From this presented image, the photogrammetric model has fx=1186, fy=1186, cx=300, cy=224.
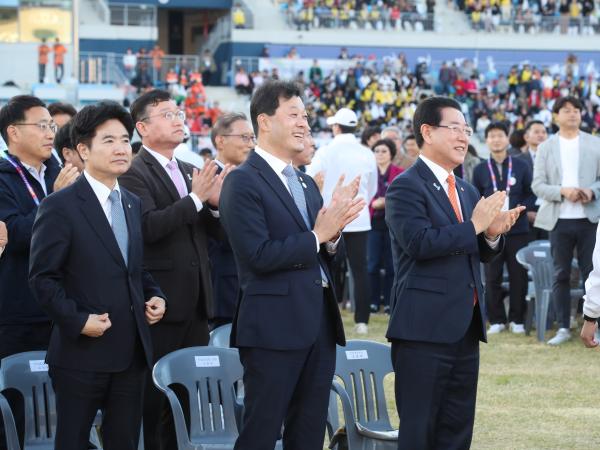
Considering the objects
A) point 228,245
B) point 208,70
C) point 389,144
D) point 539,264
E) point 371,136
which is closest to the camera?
point 228,245

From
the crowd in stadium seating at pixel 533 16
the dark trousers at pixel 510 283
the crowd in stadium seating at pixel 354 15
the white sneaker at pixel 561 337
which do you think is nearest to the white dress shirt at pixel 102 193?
the white sneaker at pixel 561 337

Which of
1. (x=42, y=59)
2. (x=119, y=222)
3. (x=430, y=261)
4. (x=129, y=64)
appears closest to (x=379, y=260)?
(x=430, y=261)

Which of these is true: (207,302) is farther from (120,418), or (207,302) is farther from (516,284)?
(516,284)

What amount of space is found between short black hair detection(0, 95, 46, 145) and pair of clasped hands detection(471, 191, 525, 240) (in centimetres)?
223

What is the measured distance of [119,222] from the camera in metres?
4.82

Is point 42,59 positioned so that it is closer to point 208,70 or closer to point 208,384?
point 208,70

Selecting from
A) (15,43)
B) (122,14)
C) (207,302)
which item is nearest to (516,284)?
(207,302)

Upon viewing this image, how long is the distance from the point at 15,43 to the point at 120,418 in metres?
29.1

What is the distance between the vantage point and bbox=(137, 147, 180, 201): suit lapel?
5859mm

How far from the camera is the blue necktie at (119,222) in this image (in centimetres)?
478

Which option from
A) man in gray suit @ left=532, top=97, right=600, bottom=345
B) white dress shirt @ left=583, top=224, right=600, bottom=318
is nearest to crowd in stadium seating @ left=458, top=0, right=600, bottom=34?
man in gray suit @ left=532, top=97, right=600, bottom=345

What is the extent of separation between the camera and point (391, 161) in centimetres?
1233

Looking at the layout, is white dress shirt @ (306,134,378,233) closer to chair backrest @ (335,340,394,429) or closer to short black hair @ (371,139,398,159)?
short black hair @ (371,139,398,159)

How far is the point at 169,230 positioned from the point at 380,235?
21.2 ft
